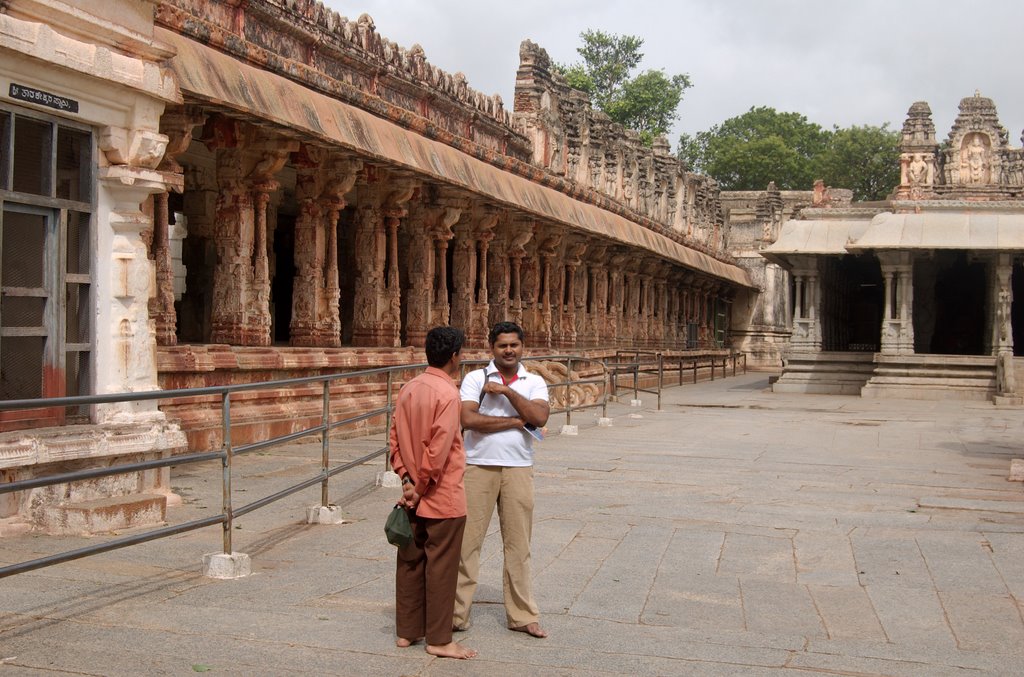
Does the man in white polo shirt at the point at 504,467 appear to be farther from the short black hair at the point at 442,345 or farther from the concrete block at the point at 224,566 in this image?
the concrete block at the point at 224,566

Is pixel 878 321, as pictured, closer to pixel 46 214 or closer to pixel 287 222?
pixel 287 222

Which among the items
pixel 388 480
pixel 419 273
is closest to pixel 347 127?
pixel 388 480

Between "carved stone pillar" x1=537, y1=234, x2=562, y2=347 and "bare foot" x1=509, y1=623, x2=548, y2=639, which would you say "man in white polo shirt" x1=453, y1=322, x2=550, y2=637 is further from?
"carved stone pillar" x1=537, y1=234, x2=562, y2=347

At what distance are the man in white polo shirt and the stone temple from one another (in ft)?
9.08

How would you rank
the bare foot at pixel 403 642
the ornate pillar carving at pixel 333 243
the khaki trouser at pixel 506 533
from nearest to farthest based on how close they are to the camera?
the bare foot at pixel 403 642
the khaki trouser at pixel 506 533
the ornate pillar carving at pixel 333 243

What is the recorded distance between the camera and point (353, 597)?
18.4 ft

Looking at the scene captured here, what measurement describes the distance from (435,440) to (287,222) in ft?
46.7

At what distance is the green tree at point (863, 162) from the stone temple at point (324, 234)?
45582mm

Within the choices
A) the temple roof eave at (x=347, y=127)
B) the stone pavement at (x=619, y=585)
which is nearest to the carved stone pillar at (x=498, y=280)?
the temple roof eave at (x=347, y=127)

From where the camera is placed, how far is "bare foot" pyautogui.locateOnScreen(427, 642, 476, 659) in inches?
186

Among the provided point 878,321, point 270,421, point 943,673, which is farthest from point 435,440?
point 878,321

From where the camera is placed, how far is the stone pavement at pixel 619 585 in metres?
4.70

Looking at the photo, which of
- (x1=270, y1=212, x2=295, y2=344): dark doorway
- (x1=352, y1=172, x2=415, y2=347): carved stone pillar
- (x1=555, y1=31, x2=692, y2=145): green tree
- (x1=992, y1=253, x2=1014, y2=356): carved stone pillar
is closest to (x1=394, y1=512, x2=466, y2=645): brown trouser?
(x1=352, y1=172, x2=415, y2=347): carved stone pillar

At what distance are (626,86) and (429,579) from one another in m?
67.9
